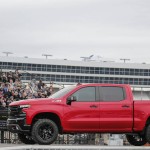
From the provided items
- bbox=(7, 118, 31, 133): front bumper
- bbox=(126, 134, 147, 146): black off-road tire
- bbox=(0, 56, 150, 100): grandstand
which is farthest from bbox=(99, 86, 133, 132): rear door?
bbox=(0, 56, 150, 100): grandstand

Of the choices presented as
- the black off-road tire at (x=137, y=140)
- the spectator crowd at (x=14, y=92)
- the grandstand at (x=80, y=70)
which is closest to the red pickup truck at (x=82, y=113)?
the black off-road tire at (x=137, y=140)

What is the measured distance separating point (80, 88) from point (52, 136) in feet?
4.59

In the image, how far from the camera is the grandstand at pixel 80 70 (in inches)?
4589

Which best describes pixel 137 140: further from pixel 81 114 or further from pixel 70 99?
pixel 70 99

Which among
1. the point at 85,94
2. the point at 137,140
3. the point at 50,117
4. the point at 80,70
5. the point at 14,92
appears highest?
the point at 80,70

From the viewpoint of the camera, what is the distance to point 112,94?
14.6 m

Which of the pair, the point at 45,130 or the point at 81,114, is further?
the point at 81,114

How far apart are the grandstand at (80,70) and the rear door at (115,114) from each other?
10083 centimetres

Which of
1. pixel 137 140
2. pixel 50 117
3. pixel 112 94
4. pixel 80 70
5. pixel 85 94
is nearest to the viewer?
pixel 50 117

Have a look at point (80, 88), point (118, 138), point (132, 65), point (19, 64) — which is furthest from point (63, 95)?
point (132, 65)

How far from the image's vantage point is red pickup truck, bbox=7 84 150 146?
552 inches

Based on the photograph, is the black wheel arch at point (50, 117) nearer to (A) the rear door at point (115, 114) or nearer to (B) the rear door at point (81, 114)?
(B) the rear door at point (81, 114)

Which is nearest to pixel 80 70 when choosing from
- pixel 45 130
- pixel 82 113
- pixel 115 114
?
pixel 115 114

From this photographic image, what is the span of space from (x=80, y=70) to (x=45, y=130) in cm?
10670
